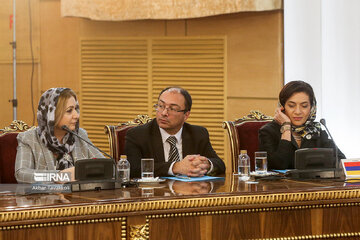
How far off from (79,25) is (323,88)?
2.44 m

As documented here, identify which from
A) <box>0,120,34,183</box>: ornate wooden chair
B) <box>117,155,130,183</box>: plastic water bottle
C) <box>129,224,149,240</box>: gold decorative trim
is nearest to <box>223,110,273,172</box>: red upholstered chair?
<box>117,155,130,183</box>: plastic water bottle

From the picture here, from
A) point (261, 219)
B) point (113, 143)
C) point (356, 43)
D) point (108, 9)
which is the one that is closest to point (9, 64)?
point (108, 9)

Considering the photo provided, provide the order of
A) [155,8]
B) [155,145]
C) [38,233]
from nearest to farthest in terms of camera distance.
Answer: [38,233], [155,145], [155,8]

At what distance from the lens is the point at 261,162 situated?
10.4 feet

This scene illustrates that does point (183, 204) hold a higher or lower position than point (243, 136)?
lower

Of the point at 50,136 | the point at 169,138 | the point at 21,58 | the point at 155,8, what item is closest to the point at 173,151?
the point at 169,138

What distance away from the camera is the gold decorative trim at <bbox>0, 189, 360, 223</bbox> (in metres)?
2.21

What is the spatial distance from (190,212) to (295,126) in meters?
1.39

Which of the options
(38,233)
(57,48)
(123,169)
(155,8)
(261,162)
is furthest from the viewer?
(57,48)

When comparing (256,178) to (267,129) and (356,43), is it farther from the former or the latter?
(356,43)

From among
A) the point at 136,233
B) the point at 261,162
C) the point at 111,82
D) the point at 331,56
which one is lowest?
the point at 136,233

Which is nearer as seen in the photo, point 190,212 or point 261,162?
point 190,212

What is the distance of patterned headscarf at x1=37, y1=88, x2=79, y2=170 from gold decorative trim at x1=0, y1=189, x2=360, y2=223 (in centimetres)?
83

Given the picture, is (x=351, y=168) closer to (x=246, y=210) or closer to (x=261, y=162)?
(x=261, y=162)
